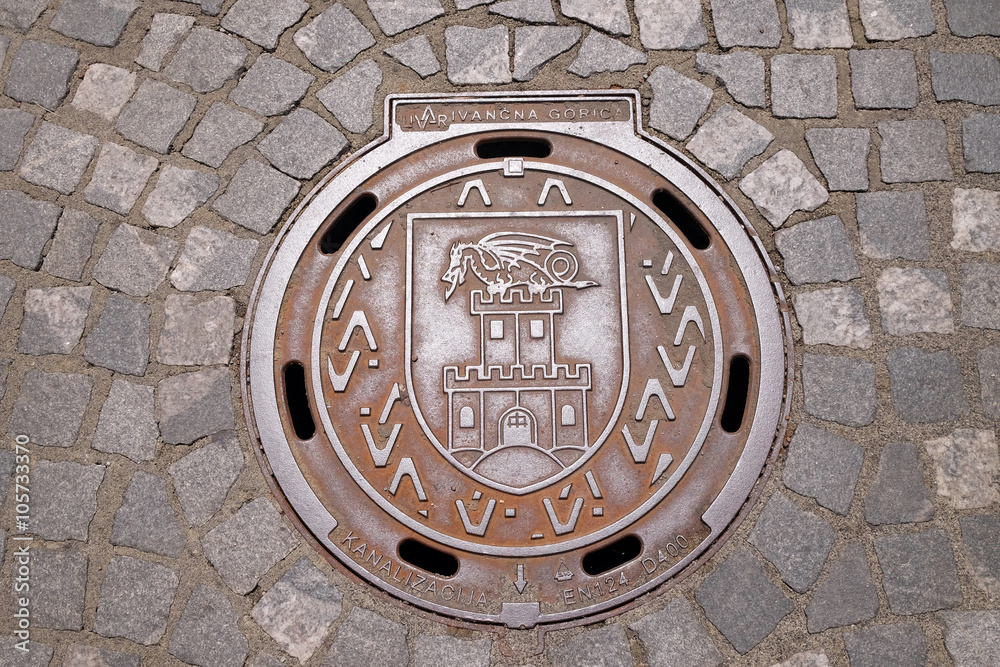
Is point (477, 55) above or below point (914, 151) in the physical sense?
above

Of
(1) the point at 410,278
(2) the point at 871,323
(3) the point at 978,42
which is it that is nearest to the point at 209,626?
(1) the point at 410,278

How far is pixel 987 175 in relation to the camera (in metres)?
2.16

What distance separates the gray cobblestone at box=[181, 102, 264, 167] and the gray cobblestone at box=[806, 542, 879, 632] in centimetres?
197

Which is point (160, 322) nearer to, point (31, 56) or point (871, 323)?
point (31, 56)

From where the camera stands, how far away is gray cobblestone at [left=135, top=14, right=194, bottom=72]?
7.40 feet

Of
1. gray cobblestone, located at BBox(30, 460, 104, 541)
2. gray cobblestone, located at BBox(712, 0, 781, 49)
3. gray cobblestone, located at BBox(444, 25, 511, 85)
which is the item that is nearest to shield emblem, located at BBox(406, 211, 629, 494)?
gray cobblestone, located at BBox(444, 25, 511, 85)

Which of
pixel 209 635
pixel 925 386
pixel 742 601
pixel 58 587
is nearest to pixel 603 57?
pixel 925 386

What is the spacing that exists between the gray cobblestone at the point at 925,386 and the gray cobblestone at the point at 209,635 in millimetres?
1813

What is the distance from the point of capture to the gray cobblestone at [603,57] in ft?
7.29

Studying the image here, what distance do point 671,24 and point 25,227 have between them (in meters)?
1.96

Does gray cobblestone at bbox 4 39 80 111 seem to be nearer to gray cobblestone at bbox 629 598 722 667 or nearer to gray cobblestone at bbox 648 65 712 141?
gray cobblestone at bbox 648 65 712 141

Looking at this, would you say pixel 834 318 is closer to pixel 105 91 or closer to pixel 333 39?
pixel 333 39

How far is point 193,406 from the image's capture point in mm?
2037

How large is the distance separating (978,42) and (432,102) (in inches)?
63.9
